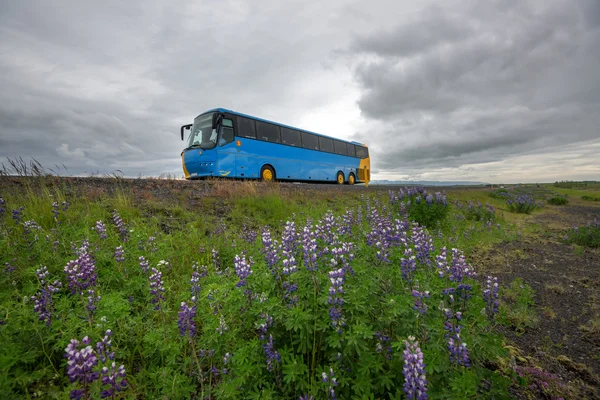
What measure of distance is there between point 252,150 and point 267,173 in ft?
6.13

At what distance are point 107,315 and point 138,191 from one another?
273 inches

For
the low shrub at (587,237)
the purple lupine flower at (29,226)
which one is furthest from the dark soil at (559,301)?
the purple lupine flower at (29,226)

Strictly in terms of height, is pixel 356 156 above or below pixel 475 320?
above

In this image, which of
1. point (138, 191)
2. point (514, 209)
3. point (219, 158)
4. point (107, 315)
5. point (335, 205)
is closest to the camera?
point (107, 315)

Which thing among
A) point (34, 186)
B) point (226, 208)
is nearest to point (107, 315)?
point (226, 208)

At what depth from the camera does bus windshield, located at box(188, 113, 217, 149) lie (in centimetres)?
1434

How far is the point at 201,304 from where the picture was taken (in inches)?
130

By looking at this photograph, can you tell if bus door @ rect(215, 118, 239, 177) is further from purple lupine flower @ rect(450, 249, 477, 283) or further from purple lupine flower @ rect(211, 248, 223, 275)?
purple lupine flower @ rect(450, 249, 477, 283)

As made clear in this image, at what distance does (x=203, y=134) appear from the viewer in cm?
1483

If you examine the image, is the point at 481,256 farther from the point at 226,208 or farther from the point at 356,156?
the point at 356,156

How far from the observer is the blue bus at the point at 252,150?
14.4 metres

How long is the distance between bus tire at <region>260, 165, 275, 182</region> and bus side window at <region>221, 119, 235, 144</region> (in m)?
2.88

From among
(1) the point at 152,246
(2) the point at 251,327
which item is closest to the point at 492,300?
(2) the point at 251,327

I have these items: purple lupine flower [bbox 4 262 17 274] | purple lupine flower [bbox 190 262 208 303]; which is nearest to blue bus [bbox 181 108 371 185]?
purple lupine flower [bbox 4 262 17 274]
